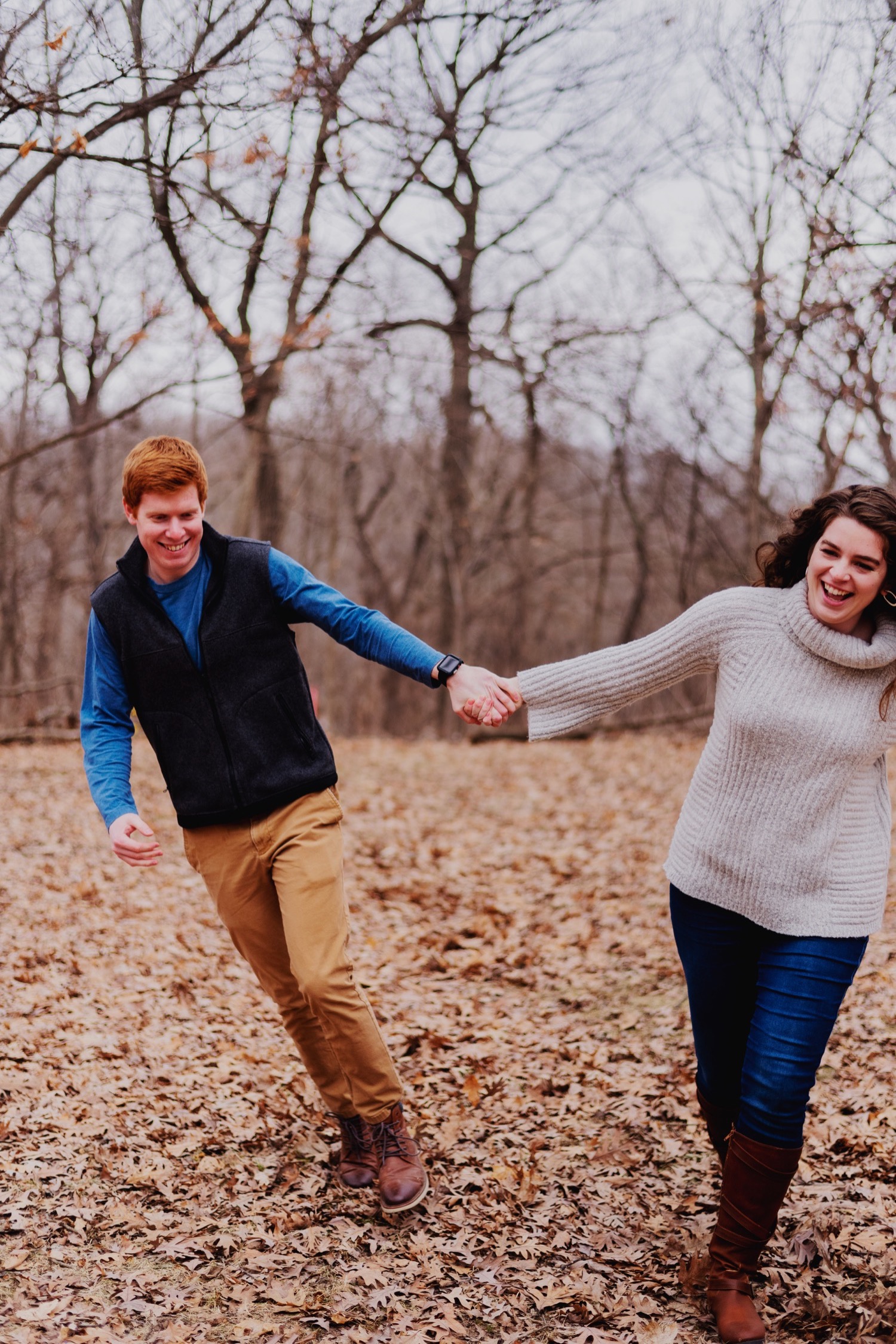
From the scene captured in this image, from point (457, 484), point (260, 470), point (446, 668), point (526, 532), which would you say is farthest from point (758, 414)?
point (446, 668)

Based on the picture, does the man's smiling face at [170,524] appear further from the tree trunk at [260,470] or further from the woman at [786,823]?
the tree trunk at [260,470]

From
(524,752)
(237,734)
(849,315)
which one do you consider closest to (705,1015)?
(237,734)

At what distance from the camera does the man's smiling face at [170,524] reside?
353cm

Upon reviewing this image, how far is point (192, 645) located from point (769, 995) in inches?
83.7

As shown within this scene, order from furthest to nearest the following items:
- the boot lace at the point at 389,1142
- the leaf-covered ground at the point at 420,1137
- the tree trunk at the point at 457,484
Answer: the tree trunk at the point at 457,484, the boot lace at the point at 389,1142, the leaf-covered ground at the point at 420,1137

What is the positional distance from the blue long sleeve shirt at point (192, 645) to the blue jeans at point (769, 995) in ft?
4.05

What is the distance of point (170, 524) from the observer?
3.54m

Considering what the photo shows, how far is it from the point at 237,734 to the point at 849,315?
5701mm

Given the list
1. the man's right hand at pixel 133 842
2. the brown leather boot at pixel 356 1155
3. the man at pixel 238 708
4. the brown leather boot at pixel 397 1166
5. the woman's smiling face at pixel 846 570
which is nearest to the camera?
the woman's smiling face at pixel 846 570

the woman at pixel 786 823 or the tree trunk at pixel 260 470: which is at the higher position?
the tree trunk at pixel 260 470

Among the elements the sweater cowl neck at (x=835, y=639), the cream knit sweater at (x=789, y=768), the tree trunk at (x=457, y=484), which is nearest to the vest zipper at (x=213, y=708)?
the cream knit sweater at (x=789, y=768)

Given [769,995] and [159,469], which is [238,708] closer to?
[159,469]

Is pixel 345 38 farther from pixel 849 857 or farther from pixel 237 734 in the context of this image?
pixel 849 857

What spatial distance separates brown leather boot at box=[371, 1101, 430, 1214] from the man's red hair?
2.32 metres
